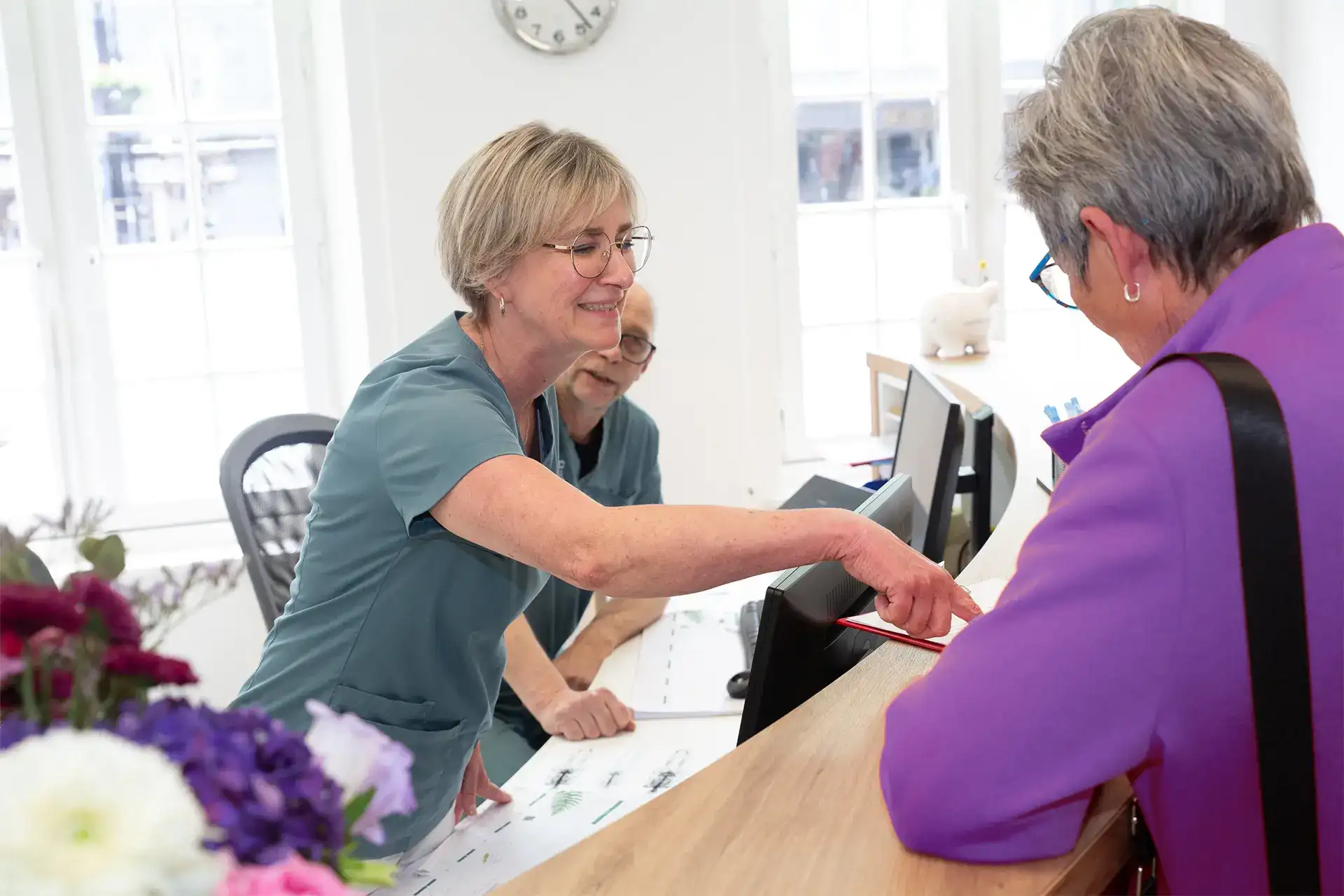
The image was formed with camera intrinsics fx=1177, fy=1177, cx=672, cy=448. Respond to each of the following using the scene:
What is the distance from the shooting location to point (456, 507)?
1229 millimetres

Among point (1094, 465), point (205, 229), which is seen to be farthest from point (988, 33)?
point (1094, 465)

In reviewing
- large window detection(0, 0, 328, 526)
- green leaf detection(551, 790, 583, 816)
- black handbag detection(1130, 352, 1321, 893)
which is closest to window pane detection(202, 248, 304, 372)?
large window detection(0, 0, 328, 526)

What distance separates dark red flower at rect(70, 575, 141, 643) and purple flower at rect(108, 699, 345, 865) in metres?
0.03

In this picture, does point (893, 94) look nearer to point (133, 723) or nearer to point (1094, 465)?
point (1094, 465)

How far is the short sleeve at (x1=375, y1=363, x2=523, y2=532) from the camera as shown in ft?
4.03

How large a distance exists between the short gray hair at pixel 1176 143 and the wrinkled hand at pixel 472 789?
1.07 meters

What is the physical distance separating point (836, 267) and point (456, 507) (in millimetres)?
3060

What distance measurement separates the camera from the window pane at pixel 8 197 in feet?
11.6

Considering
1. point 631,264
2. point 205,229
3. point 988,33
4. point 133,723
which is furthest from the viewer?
point 988,33

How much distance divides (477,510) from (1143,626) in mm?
659

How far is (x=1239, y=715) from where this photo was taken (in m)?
0.81

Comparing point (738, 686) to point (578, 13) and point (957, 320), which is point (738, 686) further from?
point (578, 13)

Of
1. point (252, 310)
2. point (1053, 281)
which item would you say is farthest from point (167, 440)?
point (1053, 281)

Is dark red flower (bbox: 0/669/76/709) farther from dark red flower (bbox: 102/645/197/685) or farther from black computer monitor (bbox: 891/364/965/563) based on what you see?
black computer monitor (bbox: 891/364/965/563)
